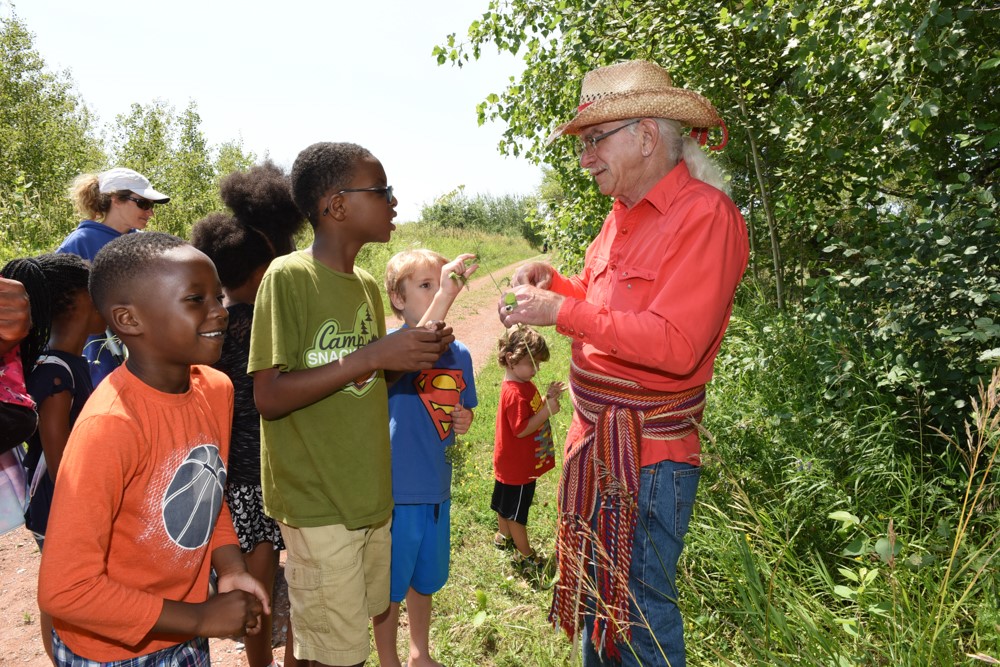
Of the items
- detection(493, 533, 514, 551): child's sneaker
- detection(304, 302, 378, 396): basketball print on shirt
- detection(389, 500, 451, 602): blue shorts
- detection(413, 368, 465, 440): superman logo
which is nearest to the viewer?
detection(304, 302, 378, 396): basketball print on shirt

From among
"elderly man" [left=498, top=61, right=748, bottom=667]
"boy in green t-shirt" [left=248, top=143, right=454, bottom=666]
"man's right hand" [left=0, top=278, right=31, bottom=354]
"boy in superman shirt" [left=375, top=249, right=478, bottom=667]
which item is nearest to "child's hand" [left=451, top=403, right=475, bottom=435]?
"boy in superman shirt" [left=375, top=249, right=478, bottom=667]

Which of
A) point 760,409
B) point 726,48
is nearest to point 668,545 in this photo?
point 760,409

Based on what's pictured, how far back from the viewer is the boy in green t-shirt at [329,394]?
2.07 meters

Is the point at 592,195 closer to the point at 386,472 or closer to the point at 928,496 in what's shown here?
the point at 928,496

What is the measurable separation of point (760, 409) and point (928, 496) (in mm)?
1133

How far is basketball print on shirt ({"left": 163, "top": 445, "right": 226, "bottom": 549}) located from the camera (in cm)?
166

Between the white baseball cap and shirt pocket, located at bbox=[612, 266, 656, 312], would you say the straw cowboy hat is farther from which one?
the white baseball cap

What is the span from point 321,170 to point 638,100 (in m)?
1.13

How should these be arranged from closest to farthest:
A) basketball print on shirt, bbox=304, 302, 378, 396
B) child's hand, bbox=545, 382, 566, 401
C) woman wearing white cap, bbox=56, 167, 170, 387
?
basketball print on shirt, bbox=304, 302, 378, 396
child's hand, bbox=545, 382, 566, 401
woman wearing white cap, bbox=56, 167, 170, 387

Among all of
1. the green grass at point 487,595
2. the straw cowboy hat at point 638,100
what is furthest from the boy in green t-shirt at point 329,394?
the straw cowboy hat at point 638,100

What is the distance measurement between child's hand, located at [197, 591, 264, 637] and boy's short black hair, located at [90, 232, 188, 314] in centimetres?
79

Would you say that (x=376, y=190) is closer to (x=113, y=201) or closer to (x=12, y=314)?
(x=12, y=314)

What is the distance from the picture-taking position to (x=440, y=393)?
290 cm

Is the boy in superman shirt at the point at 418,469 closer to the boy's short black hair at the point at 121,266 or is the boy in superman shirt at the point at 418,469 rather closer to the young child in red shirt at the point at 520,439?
the young child in red shirt at the point at 520,439
